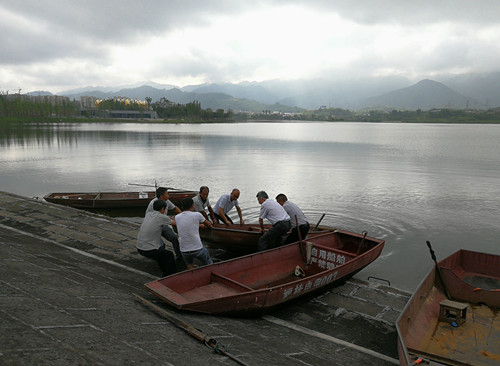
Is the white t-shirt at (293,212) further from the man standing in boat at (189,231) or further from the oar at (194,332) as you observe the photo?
the oar at (194,332)

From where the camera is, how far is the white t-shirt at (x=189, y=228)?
8445 millimetres

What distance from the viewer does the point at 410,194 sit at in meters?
25.2

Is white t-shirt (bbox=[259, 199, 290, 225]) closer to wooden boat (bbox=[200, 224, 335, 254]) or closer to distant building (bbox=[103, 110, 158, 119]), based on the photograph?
wooden boat (bbox=[200, 224, 335, 254])

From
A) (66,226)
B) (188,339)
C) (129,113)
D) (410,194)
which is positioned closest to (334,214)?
(410,194)

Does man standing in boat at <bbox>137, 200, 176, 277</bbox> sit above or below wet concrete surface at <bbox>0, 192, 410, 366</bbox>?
above

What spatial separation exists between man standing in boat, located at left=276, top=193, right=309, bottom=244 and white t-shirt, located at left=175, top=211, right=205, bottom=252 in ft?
11.2

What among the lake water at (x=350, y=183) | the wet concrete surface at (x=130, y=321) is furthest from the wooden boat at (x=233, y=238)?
the lake water at (x=350, y=183)

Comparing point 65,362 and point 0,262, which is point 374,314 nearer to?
point 65,362

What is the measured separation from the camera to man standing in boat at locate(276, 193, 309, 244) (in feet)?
36.7

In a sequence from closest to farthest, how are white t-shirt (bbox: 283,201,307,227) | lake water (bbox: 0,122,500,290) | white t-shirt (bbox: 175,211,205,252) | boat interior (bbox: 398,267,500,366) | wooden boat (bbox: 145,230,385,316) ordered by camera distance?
boat interior (bbox: 398,267,500,366) → wooden boat (bbox: 145,230,385,316) → white t-shirt (bbox: 175,211,205,252) → white t-shirt (bbox: 283,201,307,227) → lake water (bbox: 0,122,500,290)

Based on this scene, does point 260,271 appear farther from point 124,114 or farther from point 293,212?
point 124,114

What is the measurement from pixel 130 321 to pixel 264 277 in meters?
4.20

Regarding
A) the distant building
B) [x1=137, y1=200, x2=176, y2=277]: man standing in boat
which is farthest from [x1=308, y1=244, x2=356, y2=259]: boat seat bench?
the distant building

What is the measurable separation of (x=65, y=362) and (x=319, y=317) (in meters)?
5.54
